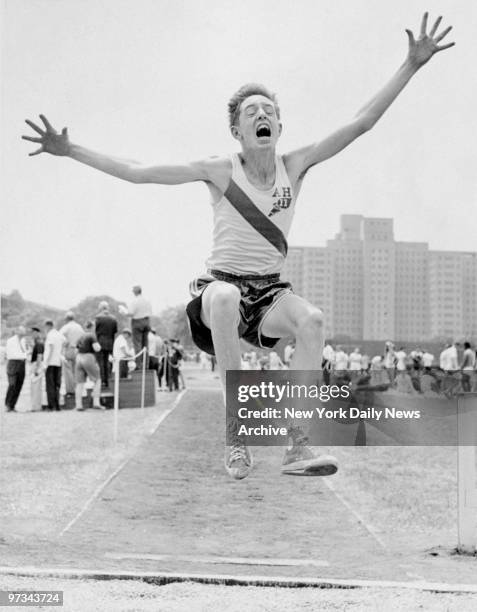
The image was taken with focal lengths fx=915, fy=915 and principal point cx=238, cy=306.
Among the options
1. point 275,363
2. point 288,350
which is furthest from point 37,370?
point 288,350

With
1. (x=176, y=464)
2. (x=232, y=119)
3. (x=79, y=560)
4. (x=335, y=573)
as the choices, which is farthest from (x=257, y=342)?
(x=176, y=464)

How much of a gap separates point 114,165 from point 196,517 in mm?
18343

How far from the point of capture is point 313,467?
461 cm

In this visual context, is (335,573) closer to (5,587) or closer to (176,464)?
(5,587)

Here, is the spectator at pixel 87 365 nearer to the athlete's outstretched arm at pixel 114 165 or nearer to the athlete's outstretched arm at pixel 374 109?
the athlete's outstretched arm at pixel 114 165

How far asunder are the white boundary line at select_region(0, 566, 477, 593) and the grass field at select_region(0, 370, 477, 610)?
22cm

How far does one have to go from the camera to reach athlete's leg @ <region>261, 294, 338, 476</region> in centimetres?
448

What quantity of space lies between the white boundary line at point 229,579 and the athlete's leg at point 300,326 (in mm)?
10329

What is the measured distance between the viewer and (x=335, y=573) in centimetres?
1683

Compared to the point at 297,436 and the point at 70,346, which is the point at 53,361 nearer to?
the point at 70,346

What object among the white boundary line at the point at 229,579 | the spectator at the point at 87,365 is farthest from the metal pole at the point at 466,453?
the spectator at the point at 87,365

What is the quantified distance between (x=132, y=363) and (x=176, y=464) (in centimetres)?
629

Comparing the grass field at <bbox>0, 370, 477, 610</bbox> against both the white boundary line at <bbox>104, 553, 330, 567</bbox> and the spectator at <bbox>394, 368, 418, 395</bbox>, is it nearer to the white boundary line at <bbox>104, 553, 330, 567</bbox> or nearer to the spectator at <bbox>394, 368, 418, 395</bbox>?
the white boundary line at <bbox>104, 553, 330, 567</bbox>

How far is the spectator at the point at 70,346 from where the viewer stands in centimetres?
1905
